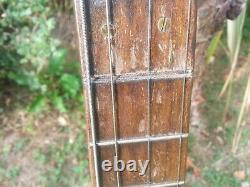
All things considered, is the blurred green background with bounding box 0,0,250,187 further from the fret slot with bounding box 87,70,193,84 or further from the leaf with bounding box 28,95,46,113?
the fret slot with bounding box 87,70,193,84

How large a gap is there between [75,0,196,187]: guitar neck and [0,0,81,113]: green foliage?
1.06m

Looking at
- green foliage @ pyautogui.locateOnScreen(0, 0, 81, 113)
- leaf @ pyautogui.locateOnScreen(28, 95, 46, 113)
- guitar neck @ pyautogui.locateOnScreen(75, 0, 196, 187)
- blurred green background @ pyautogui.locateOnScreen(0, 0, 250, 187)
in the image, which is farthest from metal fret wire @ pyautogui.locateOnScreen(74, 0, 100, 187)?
leaf @ pyautogui.locateOnScreen(28, 95, 46, 113)

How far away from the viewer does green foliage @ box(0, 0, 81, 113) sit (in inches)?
92.2

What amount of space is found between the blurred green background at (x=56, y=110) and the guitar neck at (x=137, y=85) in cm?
72

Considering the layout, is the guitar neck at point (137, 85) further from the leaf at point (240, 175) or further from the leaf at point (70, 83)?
the leaf at point (70, 83)

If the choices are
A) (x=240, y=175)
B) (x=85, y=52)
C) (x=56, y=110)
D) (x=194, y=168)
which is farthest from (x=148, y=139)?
(x=56, y=110)

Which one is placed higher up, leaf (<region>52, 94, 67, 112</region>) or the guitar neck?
the guitar neck

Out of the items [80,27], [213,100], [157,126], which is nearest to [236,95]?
[213,100]

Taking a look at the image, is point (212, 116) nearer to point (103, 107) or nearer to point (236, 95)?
point (236, 95)

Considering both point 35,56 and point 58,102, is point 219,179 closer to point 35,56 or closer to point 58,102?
point 58,102

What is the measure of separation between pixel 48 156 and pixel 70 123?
1.02ft

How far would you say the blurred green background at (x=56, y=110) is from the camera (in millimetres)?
2305

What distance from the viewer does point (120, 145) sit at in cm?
156

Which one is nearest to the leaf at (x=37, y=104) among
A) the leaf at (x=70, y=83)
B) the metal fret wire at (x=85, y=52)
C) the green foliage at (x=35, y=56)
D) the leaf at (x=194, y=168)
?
the green foliage at (x=35, y=56)
